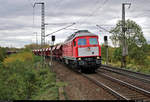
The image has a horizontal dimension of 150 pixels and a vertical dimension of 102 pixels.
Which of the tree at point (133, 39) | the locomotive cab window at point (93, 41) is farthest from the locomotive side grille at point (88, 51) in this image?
the tree at point (133, 39)

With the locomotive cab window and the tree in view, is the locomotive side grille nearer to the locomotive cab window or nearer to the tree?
the locomotive cab window

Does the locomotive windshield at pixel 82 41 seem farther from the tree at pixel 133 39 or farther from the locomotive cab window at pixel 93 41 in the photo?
the tree at pixel 133 39

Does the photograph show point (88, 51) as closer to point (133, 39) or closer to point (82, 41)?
point (82, 41)

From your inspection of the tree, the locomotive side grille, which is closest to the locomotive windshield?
the locomotive side grille

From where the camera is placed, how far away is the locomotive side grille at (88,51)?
17078mm

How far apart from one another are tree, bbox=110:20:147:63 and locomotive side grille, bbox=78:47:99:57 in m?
10.2

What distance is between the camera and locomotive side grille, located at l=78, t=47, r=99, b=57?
56.0 feet

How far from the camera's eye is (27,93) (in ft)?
54.6

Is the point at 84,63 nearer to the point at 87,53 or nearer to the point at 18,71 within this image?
the point at 87,53

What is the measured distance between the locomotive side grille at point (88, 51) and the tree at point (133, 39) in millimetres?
10211

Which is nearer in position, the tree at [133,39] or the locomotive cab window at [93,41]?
the locomotive cab window at [93,41]

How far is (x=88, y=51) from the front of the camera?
56.7 feet

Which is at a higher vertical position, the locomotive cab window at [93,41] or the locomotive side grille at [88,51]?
the locomotive cab window at [93,41]

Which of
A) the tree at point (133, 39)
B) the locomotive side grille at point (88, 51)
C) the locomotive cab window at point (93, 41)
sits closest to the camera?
the locomotive side grille at point (88, 51)
